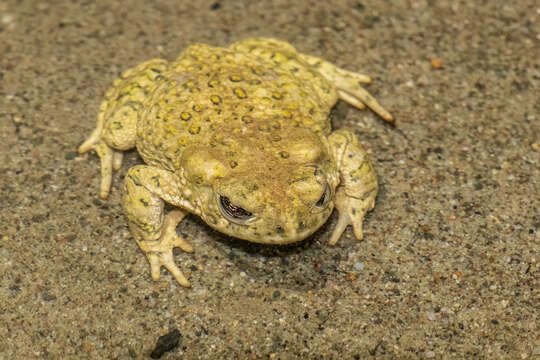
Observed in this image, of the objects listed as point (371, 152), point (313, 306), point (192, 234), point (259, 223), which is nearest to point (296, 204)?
point (259, 223)

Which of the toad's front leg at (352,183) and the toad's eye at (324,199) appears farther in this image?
the toad's front leg at (352,183)

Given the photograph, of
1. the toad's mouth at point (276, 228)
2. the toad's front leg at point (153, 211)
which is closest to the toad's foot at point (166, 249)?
the toad's front leg at point (153, 211)

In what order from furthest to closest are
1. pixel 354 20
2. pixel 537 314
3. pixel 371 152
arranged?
pixel 354 20 → pixel 371 152 → pixel 537 314

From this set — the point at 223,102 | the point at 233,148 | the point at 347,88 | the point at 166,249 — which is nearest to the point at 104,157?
the point at 166,249

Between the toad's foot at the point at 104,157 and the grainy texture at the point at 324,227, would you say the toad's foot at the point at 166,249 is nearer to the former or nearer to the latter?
the grainy texture at the point at 324,227

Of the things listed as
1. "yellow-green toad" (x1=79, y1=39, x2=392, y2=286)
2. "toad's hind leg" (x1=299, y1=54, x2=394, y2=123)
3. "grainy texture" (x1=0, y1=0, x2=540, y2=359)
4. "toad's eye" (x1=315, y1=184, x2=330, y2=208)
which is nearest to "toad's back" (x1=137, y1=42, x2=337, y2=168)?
"yellow-green toad" (x1=79, y1=39, x2=392, y2=286)

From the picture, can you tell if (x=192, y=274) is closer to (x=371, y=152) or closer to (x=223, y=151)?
(x=223, y=151)

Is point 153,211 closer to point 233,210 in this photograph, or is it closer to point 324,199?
point 233,210
